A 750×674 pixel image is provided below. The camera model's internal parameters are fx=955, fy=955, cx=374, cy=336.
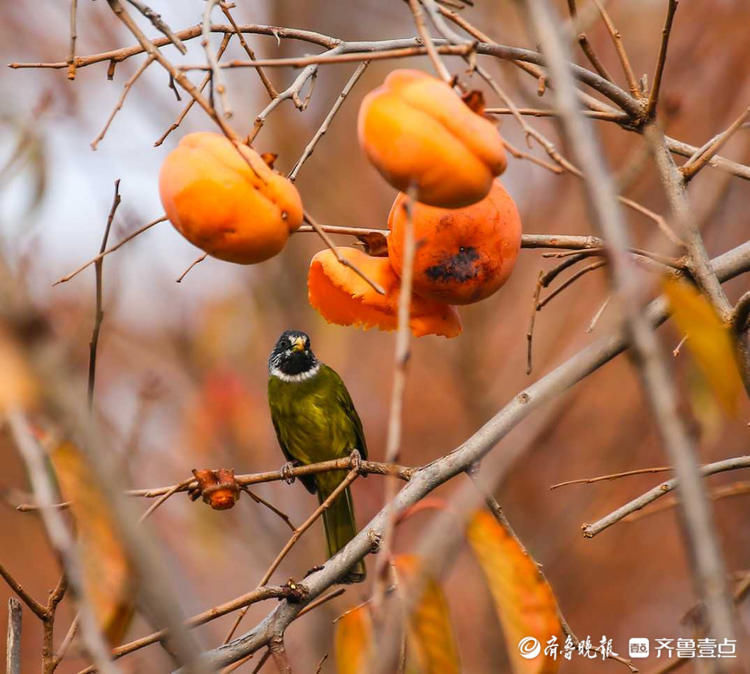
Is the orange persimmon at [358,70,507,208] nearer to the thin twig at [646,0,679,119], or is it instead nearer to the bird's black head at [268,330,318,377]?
the thin twig at [646,0,679,119]

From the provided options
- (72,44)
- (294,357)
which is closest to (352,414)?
(294,357)

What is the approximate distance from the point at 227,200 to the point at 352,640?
73 centimetres

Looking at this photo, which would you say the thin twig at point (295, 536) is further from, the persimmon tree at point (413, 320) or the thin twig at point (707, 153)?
the thin twig at point (707, 153)

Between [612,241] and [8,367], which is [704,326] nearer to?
[612,241]

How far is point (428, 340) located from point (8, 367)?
17.5ft

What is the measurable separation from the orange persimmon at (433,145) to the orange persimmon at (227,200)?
0.17m

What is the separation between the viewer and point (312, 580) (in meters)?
1.83

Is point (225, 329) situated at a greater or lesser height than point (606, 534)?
greater

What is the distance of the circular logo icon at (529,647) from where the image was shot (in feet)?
4.54

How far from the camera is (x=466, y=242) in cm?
171

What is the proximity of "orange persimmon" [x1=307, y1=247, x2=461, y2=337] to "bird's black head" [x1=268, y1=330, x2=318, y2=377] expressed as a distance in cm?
293

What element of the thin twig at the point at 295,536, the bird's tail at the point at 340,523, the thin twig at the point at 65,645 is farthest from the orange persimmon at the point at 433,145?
the bird's tail at the point at 340,523

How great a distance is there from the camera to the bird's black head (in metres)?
4.97

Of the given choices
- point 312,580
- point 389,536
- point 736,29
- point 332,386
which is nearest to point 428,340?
point 332,386
